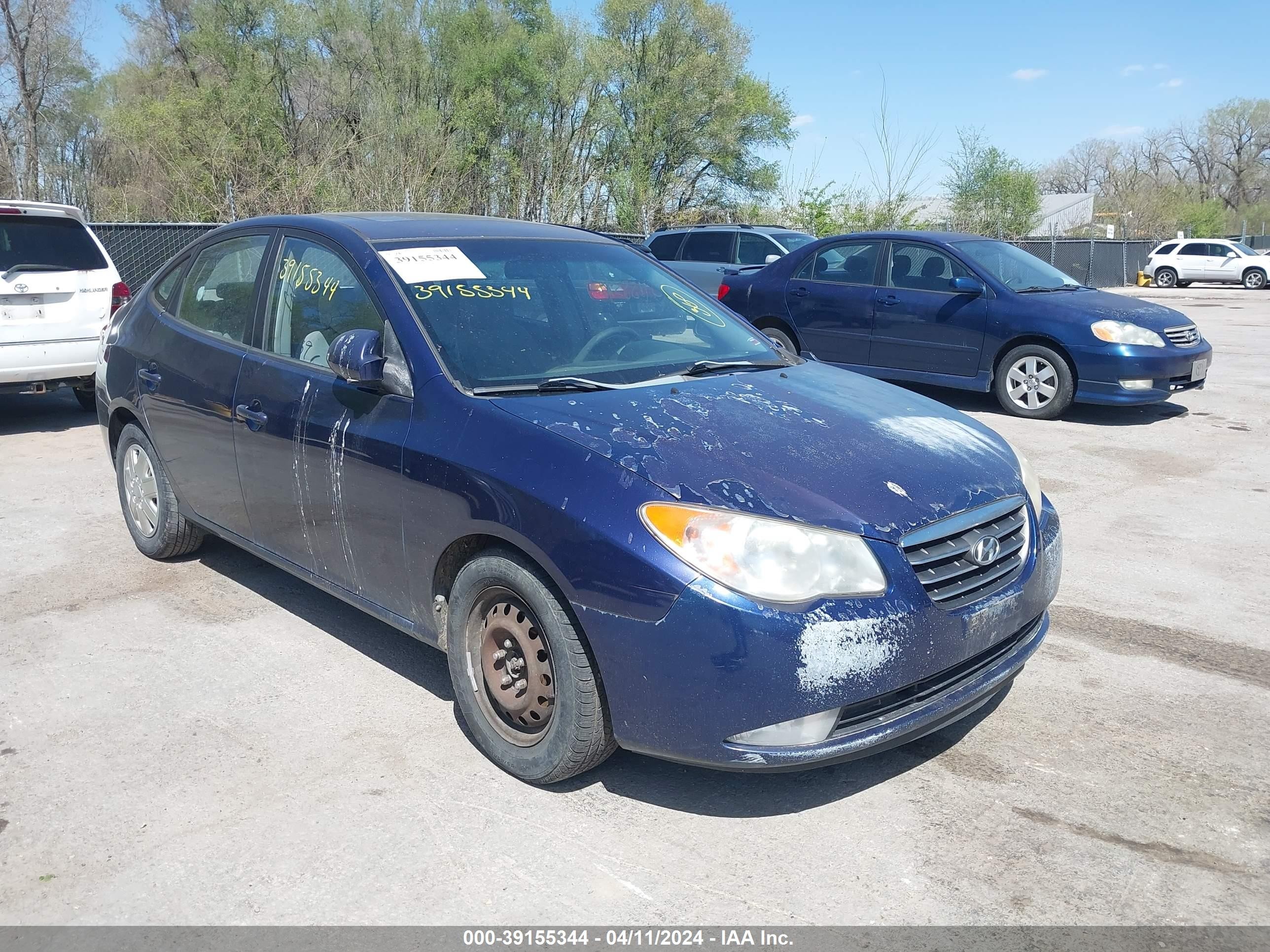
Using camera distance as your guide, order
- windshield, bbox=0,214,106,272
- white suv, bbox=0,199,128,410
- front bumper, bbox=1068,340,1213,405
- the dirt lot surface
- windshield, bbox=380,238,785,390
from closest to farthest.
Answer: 1. the dirt lot surface
2. windshield, bbox=380,238,785,390
3. white suv, bbox=0,199,128,410
4. windshield, bbox=0,214,106,272
5. front bumper, bbox=1068,340,1213,405

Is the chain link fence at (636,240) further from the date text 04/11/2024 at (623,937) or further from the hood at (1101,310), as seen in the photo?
the hood at (1101,310)

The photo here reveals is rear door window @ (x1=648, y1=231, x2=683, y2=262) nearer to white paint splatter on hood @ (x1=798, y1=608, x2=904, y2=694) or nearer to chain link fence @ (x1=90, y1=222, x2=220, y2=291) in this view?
chain link fence @ (x1=90, y1=222, x2=220, y2=291)

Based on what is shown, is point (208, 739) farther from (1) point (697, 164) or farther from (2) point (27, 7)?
(1) point (697, 164)

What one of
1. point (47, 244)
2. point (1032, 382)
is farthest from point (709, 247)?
point (47, 244)

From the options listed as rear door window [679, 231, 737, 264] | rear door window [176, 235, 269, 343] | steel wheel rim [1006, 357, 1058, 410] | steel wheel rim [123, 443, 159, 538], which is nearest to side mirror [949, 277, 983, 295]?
steel wheel rim [1006, 357, 1058, 410]

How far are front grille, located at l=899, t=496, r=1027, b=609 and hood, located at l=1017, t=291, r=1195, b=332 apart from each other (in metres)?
6.67

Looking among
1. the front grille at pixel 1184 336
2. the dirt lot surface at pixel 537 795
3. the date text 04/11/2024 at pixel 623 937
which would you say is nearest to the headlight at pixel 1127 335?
the front grille at pixel 1184 336

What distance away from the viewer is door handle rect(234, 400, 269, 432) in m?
4.21

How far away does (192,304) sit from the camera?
5012 millimetres

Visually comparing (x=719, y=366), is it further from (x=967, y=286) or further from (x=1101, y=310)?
(x=1101, y=310)

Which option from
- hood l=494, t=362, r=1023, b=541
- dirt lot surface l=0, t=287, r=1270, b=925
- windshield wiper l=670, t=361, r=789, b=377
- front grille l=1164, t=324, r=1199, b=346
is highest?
windshield wiper l=670, t=361, r=789, b=377

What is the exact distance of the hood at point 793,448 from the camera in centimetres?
300

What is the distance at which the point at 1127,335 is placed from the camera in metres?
9.26

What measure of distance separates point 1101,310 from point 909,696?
7551mm
